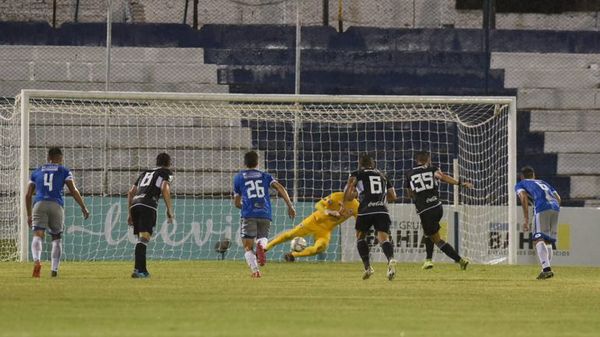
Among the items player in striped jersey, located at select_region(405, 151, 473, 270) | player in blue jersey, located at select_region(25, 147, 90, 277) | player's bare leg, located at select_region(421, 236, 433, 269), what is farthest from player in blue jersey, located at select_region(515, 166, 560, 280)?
player in blue jersey, located at select_region(25, 147, 90, 277)

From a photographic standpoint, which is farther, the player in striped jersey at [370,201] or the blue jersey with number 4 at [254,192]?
the blue jersey with number 4 at [254,192]

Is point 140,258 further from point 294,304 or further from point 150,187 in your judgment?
point 294,304

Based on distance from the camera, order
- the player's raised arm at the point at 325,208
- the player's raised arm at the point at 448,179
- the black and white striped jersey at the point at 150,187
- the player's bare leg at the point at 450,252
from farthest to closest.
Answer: the player's raised arm at the point at 325,208, the player's bare leg at the point at 450,252, the player's raised arm at the point at 448,179, the black and white striped jersey at the point at 150,187

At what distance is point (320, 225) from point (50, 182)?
6747 millimetres

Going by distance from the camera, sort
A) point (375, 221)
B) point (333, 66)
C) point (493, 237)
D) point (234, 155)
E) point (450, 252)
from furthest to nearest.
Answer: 1. point (333, 66)
2. point (234, 155)
3. point (493, 237)
4. point (450, 252)
5. point (375, 221)

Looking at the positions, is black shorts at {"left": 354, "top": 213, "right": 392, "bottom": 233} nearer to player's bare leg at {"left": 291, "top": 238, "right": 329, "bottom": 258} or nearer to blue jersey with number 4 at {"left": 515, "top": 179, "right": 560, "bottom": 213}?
blue jersey with number 4 at {"left": 515, "top": 179, "right": 560, "bottom": 213}

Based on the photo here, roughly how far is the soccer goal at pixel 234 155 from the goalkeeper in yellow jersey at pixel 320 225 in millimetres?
1203

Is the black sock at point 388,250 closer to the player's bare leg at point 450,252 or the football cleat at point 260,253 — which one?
the football cleat at point 260,253

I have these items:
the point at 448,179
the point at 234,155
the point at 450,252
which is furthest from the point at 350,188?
the point at 234,155

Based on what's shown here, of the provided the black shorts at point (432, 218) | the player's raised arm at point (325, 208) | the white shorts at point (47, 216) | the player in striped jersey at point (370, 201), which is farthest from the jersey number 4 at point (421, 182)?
the white shorts at point (47, 216)

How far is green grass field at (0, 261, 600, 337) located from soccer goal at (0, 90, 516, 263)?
448 cm

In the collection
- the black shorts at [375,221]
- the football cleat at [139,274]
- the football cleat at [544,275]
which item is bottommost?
the football cleat at [139,274]

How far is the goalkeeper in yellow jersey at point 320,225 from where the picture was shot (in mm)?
24156

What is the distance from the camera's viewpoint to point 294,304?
13.6 m
